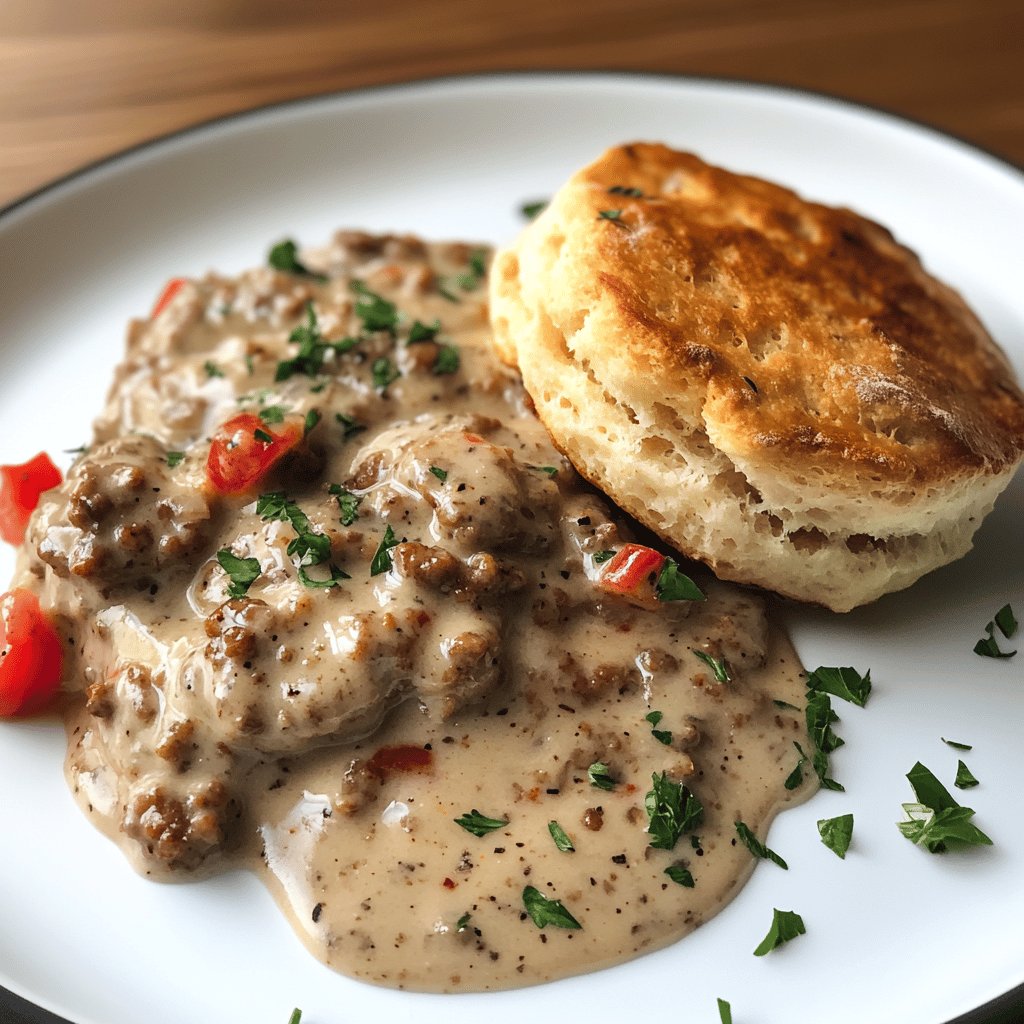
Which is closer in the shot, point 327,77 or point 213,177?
point 213,177

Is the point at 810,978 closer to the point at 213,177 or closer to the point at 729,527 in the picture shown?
the point at 729,527

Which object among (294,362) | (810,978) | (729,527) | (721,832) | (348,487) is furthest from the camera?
(294,362)

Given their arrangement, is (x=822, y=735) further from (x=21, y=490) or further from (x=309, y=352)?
(x=21, y=490)

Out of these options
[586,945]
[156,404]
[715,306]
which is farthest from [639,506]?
[156,404]

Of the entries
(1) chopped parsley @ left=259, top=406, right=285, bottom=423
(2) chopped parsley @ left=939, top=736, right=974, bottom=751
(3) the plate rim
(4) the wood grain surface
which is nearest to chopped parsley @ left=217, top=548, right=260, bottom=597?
(1) chopped parsley @ left=259, top=406, right=285, bottom=423

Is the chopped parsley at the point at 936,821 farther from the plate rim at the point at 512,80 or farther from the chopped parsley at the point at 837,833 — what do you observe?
the plate rim at the point at 512,80

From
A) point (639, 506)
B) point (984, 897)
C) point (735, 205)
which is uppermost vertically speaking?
point (735, 205)
